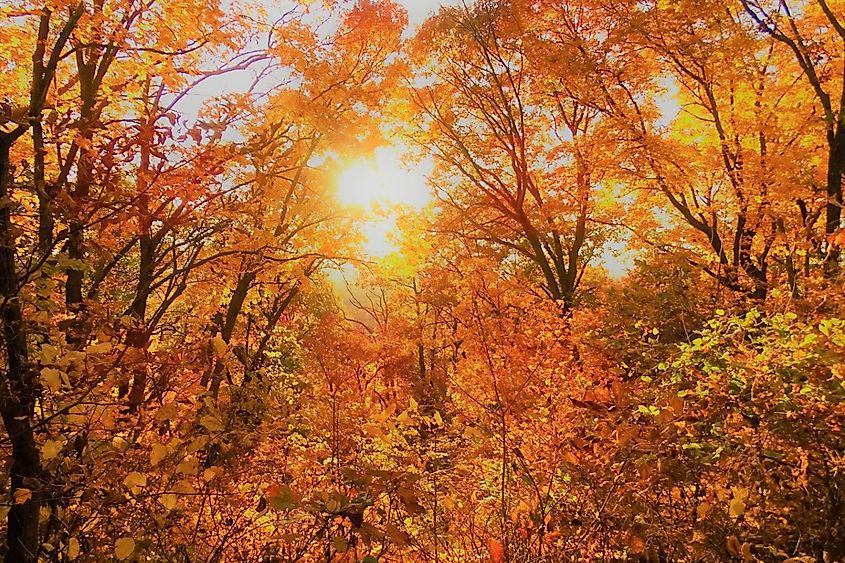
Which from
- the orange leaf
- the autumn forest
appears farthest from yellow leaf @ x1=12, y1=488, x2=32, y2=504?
the orange leaf

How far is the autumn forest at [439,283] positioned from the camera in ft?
9.16

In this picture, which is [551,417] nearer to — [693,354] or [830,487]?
[693,354]

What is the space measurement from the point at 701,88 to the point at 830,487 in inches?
330

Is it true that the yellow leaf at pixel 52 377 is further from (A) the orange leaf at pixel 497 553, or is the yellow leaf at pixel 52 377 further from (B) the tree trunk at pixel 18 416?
(A) the orange leaf at pixel 497 553

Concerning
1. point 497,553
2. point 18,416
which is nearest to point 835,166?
point 497,553

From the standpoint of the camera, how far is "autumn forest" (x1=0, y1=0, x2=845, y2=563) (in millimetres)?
2793

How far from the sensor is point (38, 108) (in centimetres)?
283

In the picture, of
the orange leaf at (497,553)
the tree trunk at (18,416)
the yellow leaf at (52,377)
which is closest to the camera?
the yellow leaf at (52,377)

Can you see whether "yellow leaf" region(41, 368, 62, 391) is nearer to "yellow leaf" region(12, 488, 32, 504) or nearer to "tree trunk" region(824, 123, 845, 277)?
"yellow leaf" region(12, 488, 32, 504)

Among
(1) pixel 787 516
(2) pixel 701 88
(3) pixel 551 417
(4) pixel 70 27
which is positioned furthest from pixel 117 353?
(2) pixel 701 88

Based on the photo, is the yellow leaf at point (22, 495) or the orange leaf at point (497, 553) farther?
the orange leaf at point (497, 553)

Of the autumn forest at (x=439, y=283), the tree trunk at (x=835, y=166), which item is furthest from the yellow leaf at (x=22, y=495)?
the tree trunk at (x=835, y=166)

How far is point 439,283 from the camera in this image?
18.5 m

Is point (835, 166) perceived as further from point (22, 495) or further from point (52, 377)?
point (22, 495)
